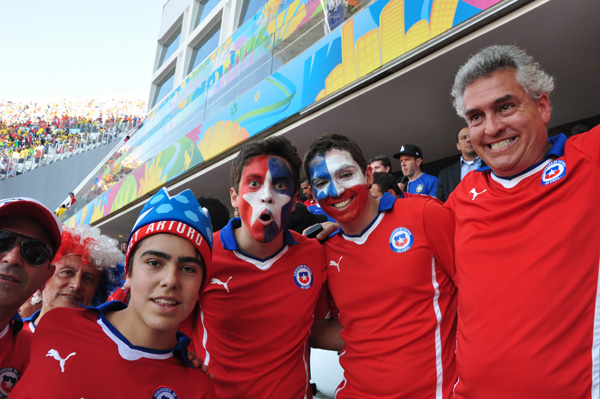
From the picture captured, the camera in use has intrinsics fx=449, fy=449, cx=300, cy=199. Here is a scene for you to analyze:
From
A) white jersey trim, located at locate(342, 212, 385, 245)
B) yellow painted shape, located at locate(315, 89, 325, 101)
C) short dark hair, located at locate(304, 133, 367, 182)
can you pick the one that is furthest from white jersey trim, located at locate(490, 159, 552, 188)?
yellow painted shape, located at locate(315, 89, 325, 101)

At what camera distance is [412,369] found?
1.94 m

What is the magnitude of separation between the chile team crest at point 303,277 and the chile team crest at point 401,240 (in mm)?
483

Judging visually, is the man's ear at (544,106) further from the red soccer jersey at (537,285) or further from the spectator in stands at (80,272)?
the spectator in stands at (80,272)

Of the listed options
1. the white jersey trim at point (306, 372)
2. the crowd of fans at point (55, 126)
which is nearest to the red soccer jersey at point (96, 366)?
the white jersey trim at point (306, 372)

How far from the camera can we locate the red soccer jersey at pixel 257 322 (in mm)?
2137

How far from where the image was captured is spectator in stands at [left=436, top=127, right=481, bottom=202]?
484cm

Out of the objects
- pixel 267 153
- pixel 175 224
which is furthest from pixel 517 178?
pixel 175 224

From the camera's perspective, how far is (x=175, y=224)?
6.33 ft

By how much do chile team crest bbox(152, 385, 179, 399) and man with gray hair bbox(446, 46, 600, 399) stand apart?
44.6 inches

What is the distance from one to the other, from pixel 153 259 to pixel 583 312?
162 cm

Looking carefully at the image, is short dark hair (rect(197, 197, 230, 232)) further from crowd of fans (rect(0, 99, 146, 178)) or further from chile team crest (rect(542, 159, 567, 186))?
crowd of fans (rect(0, 99, 146, 178))

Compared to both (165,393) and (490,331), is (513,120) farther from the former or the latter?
(165,393)

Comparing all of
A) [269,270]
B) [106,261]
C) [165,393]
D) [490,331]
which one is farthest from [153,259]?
[490,331]

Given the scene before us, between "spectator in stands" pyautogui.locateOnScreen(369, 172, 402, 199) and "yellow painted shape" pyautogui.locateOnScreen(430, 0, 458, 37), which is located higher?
"yellow painted shape" pyautogui.locateOnScreen(430, 0, 458, 37)
